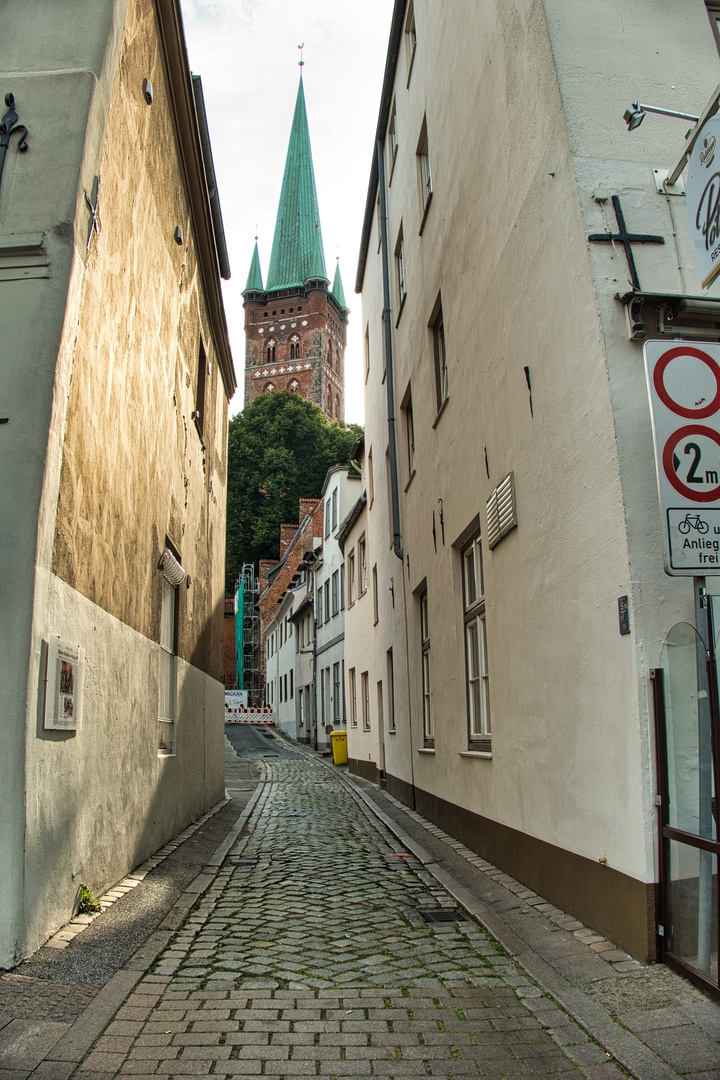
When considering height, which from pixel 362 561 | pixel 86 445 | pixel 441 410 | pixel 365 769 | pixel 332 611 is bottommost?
pixel 365 769

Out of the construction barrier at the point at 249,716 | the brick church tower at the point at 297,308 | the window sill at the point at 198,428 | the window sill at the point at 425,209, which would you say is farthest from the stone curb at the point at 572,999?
the brick church tower at the point at 297,308

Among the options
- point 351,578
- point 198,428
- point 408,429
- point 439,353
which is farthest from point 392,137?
point 351,578

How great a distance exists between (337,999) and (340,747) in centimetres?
2002

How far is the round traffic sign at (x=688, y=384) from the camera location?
4.07 meters

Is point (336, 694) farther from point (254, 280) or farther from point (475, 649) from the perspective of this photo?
point (254, 280)

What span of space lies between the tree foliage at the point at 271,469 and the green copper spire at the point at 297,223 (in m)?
43.4

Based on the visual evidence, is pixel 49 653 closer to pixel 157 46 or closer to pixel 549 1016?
pixel 549 1016

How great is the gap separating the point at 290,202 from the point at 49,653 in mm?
108874

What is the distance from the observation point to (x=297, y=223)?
103562mm

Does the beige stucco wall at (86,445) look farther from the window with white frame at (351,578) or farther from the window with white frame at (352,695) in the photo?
the window with white frame at (351,578)

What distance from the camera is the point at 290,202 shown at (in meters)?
105

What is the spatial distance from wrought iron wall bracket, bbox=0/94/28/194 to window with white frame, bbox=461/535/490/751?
5033mm

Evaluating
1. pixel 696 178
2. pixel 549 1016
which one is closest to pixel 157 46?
pixel 696 178

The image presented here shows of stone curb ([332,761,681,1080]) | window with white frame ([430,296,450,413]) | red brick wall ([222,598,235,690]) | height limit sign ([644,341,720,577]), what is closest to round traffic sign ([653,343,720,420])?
height limit sign ([644,341,720,577])
